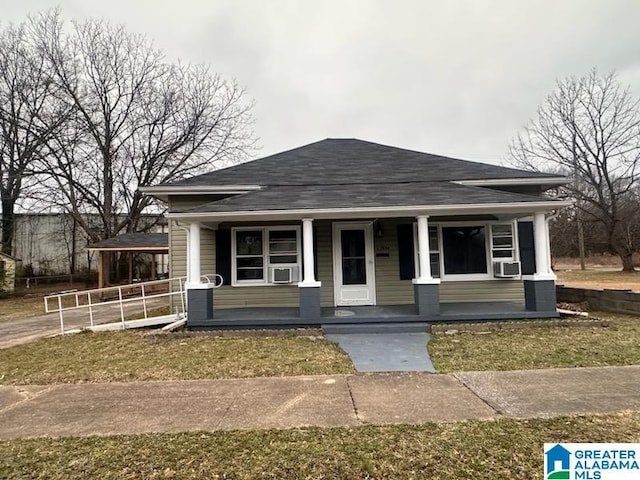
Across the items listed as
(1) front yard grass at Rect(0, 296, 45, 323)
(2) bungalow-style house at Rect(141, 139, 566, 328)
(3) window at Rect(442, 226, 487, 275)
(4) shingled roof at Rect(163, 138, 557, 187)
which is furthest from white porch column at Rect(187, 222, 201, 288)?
(1) front yard grass at Rect(0, 296, 45, 323)

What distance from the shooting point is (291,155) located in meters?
11.6

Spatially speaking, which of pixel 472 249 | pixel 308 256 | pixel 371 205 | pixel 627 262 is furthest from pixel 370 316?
pixel 627 262

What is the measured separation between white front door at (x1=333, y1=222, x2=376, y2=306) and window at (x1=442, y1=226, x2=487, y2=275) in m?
1.94

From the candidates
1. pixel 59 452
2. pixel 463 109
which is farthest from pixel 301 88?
pixel 59 452

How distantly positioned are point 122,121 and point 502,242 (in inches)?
837

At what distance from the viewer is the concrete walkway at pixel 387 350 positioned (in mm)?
4977

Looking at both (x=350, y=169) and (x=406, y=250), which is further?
(x=350, y=169)

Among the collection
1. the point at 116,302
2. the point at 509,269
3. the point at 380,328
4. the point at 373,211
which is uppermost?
the point at 373,211

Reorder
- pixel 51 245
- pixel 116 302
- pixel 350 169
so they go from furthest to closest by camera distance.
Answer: pixel 51 245, pixel 350 169, pixel 116 302

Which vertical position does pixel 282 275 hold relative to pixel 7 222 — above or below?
below

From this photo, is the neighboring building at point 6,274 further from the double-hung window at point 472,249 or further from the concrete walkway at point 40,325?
the double-hung window at point 472,249

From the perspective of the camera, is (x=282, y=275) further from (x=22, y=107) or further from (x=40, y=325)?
(x=22, y=107)

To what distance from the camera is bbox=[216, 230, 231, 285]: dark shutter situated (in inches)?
351

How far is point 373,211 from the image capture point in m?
7.28
